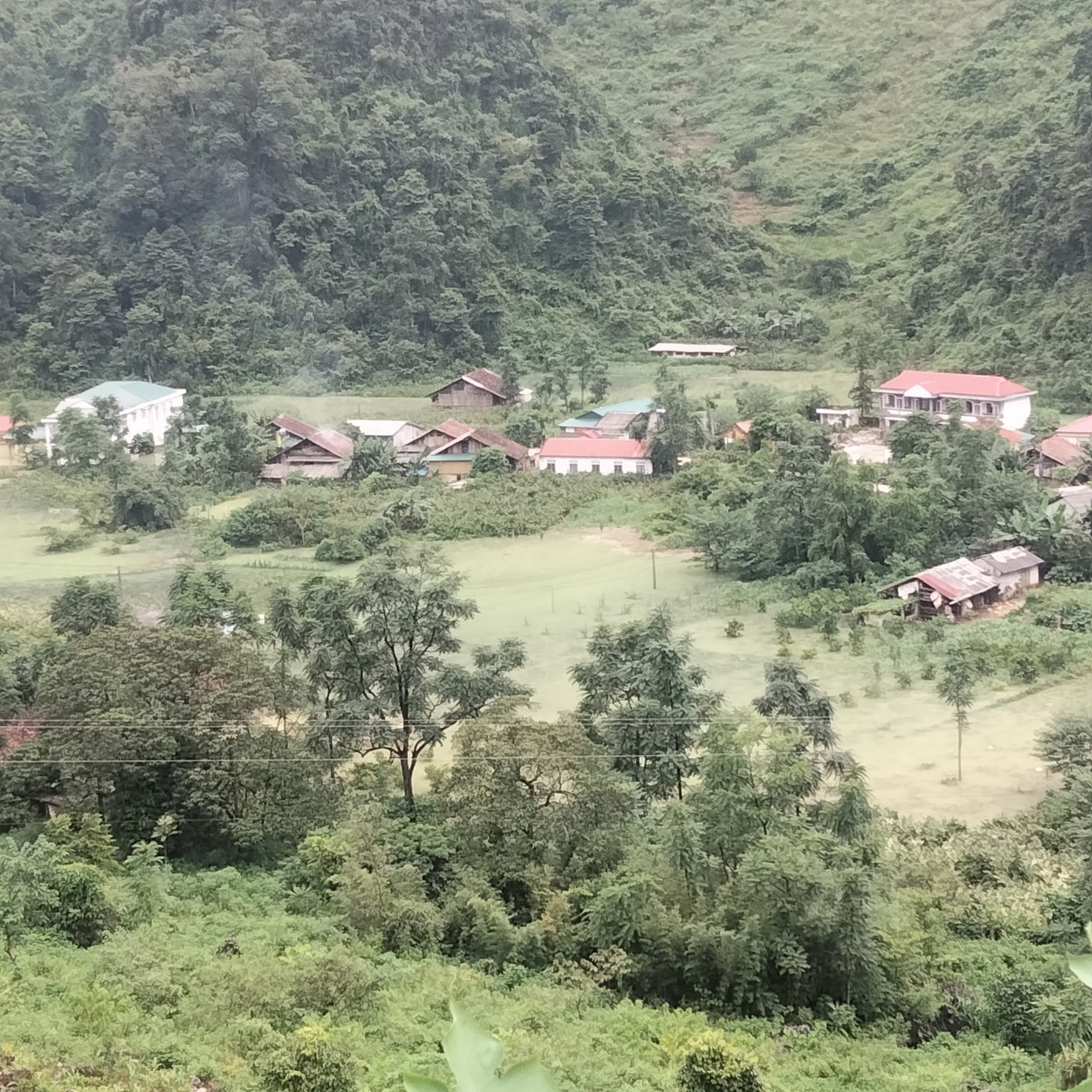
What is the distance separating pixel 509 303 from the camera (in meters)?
30.4

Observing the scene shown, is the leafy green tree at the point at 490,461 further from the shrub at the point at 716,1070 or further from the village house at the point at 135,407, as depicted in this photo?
the shrub at the point at 716,1070

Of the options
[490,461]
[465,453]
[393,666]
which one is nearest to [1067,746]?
[393,666]

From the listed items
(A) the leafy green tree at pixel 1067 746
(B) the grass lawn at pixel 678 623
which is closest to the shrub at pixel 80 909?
(B) the grass lawn at pixel 678 623

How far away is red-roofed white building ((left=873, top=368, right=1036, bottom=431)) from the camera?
69.2 feet

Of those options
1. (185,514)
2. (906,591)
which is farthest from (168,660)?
(185,514)

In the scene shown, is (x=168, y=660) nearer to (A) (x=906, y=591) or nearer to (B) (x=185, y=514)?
(A) (x=906, y=591)

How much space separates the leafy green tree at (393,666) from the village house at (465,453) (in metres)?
11.3

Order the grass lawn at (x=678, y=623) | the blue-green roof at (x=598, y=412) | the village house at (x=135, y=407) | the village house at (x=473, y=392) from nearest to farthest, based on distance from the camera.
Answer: the grass lawn at (x=678, y=623), the village house at (x=135, y=407), the blue-green roof at (x=598, y=412), the village house at (x=473, y=392)

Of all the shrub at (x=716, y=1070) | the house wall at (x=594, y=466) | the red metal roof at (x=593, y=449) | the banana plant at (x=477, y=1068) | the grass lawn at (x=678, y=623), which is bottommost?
the grass lawn at (x=678, y=623)

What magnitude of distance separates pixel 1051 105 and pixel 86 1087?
33045mm

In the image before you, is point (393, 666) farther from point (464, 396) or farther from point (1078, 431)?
point (464, 396)

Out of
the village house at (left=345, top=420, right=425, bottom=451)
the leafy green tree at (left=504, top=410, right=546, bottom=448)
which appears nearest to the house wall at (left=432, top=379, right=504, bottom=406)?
the village house at (left=345, top=420, right=425, bottom=451)

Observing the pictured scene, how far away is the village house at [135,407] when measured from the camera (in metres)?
22.0

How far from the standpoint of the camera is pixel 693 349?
2870 centimetres
